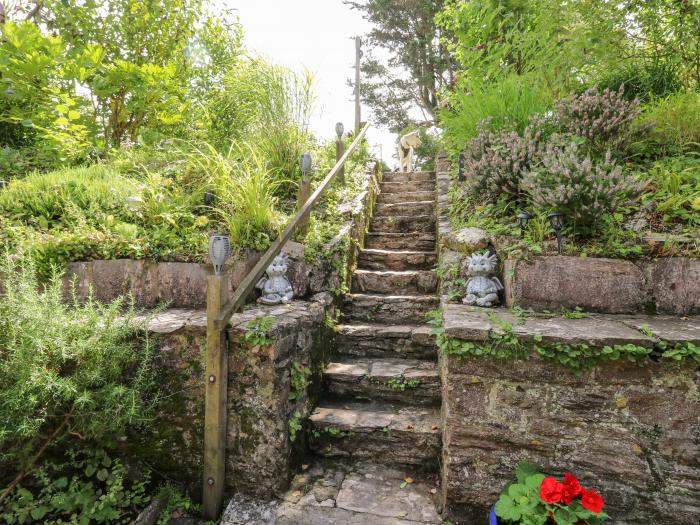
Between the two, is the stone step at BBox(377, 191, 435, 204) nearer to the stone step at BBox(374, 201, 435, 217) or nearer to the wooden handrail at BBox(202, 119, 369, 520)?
the stone step at BBox(374, 201, 435, 217)

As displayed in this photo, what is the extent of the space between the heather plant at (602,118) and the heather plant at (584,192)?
2.06 feet

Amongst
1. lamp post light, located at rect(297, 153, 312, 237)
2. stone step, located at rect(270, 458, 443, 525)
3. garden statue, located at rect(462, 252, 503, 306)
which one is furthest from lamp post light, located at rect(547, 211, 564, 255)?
lamp post light, located at rect(297, 153, 312, 237)

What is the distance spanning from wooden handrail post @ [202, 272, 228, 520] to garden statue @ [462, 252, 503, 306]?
155cm

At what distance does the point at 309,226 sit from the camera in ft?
11.3

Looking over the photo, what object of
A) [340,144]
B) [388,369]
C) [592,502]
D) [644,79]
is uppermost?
[644,79]

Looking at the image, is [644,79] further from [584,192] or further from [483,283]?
[483,283]

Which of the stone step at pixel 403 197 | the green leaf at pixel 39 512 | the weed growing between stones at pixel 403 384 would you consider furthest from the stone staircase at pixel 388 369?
the green leaf at pixel 39 512

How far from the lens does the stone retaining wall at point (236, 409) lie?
7.05 ft

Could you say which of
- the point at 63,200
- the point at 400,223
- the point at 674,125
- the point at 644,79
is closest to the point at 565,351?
the point at 674,125

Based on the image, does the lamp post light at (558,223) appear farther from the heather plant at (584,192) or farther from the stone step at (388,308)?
the stone step at (388,308)

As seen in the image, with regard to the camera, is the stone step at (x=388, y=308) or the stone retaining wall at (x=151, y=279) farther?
the stone step at (x=388, y=308)

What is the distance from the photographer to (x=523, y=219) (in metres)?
2.60

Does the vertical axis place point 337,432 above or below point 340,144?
below

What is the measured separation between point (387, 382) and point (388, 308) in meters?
0.84
